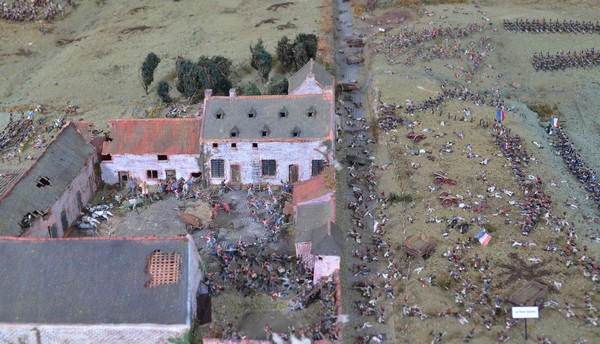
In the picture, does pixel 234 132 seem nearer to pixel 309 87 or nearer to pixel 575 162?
pixel 309 87

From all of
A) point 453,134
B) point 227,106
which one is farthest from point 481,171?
point 227,106

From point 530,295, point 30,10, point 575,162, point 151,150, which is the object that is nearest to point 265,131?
point 151,150

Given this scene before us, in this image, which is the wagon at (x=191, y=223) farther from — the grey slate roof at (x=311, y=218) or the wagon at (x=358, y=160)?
the wagon at (x=358, y=160)

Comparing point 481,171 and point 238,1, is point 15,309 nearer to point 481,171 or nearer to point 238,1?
point 481,171

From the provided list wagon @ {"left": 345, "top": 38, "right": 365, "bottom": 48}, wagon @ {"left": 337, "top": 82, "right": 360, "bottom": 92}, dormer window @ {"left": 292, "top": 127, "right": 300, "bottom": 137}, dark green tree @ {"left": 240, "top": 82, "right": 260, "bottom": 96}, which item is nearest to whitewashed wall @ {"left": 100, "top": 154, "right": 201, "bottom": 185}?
dormer window @ {"left": 292, "top": 127, "right": 300, "bottom": 137}

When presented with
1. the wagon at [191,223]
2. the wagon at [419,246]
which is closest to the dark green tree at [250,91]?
the wagon at [191,223]

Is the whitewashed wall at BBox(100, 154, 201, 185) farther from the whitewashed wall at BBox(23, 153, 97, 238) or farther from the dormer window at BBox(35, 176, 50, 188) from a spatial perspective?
the dormer window at BBox(35, 176, 50, 188)
